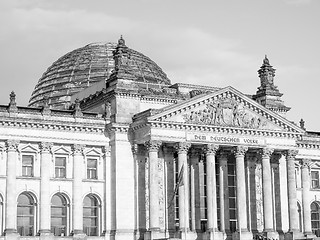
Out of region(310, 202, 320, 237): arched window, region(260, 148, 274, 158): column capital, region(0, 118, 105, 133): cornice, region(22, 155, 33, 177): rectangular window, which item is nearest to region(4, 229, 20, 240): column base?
region(22, 155, 33, 177): rectangular window

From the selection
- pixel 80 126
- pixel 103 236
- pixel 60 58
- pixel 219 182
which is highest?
pixel 60 58

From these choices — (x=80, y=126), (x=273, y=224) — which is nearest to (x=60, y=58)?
(x=80, y=126)

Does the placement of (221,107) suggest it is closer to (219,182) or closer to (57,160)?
(219,182)

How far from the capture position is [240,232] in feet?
223

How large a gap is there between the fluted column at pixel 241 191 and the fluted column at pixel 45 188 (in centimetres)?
1666

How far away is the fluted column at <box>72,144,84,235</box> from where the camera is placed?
65250 mm

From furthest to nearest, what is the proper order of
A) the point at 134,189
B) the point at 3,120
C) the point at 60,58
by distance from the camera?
the point at 60,58 < the point at 134,189 < the point at 3,120

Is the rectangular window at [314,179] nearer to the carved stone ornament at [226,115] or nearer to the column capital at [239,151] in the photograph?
the carved stone ornament at [226,115]

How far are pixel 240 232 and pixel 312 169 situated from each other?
14690 millimetres

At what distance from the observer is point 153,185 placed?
65.2 m

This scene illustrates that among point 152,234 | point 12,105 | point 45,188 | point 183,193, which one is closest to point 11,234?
point 45,188

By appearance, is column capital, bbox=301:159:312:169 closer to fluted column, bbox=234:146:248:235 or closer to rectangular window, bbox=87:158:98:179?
fluted column, bbox=234:146:248:235

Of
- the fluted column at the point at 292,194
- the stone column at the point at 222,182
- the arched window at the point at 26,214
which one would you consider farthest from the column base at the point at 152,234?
the fluted column at the point at 292,194

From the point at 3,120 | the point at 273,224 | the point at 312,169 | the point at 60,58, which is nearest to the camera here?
the point at 3,120
